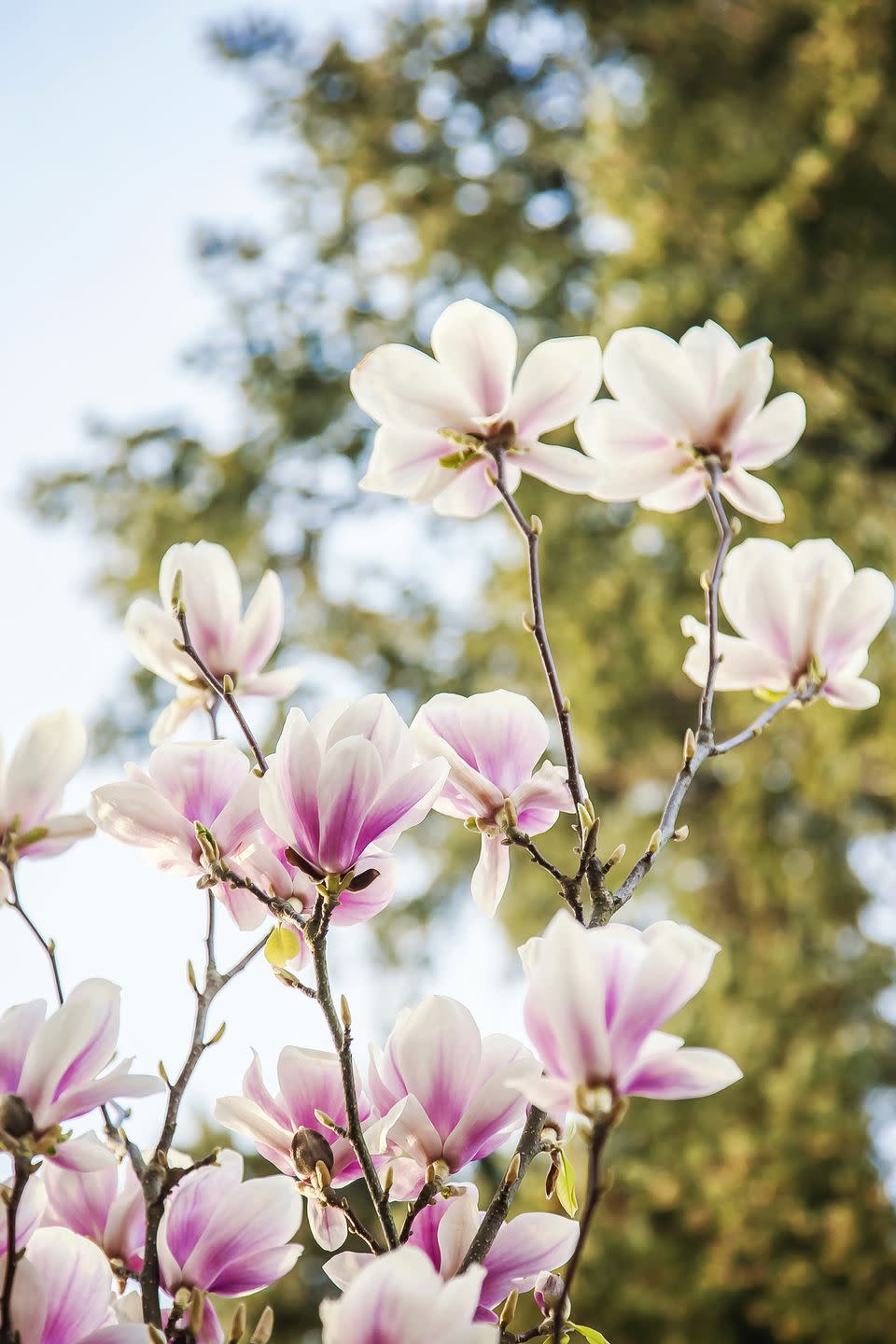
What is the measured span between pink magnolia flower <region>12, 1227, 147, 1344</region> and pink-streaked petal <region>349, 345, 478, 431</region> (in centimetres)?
41

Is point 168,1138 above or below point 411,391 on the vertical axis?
below

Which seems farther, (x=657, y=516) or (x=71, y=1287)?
(x=657, y=516)

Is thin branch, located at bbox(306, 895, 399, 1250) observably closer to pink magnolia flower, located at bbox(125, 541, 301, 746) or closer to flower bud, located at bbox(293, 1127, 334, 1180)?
flower bud, located at bbox(293, 1127, 334, 1180)

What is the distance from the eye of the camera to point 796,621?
64 cm

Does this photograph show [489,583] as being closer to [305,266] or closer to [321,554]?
[321,554]

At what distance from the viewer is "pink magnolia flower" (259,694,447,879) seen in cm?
45

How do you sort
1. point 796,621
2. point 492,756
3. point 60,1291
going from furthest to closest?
point 796,621, point 492,756, point 60,1291

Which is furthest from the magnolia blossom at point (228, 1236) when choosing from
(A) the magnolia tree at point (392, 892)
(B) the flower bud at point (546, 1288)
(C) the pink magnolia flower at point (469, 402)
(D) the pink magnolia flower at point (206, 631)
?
(C) the pink magnolia flower at point (469, 402)

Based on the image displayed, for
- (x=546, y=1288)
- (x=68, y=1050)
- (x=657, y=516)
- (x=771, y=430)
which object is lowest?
(x=546, y=1288)

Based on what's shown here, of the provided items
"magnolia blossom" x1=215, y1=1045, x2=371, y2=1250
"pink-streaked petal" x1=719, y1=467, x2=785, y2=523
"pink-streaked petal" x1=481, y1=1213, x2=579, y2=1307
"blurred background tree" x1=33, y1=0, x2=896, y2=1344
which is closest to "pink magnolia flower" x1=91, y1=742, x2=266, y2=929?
"magnolia blossom" x1=215, y1=1045, x2=371, y2=1250

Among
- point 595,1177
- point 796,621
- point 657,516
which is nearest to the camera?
point 595,1177

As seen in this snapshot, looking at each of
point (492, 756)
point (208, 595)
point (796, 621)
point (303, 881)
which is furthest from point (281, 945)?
point (796, 621)

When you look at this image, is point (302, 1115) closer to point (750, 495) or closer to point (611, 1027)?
point (611, 1027)

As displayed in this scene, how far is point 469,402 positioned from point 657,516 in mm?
3244
